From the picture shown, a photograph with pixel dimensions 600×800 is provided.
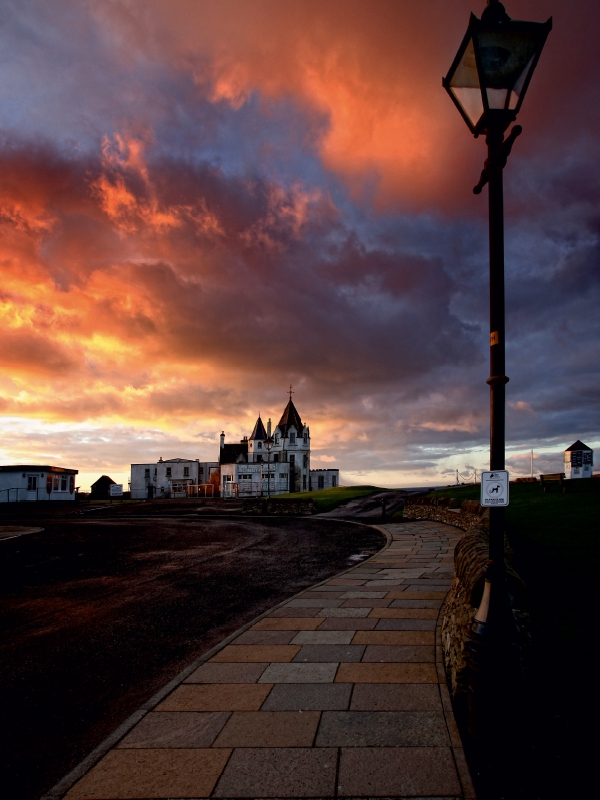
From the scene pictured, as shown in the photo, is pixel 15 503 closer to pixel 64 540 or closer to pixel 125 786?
pixel 64 540

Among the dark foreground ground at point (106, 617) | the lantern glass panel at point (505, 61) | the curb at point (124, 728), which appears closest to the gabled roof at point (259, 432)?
the dark foreground ground at point (106, 617)

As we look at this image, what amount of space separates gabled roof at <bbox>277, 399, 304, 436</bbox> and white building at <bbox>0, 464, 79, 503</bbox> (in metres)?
31.2

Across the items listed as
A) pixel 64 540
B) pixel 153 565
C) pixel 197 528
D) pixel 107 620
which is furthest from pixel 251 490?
pixel 107 620

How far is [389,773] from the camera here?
3.65 metres

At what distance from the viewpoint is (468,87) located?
4652mm

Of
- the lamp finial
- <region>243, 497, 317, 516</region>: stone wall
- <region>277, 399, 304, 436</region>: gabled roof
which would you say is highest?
<region>277, 399, 304, 436</region>: gabled roof

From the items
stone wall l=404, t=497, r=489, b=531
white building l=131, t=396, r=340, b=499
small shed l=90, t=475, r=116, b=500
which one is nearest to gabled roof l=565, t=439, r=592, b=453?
stone wall l=404, t=497, r=489, b=531

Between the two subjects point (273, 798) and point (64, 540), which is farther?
point (64, 540)

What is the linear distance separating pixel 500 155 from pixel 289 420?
7184cm

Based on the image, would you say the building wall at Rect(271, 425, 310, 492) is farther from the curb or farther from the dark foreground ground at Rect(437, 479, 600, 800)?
the curb

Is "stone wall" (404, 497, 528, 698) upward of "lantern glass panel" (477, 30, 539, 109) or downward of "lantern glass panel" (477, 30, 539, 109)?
downward

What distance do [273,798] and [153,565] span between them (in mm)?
11071

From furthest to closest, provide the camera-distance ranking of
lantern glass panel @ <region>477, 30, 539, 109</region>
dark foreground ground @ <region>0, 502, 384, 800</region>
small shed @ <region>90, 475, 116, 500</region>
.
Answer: small shed @ <region>90, 475, 116, 500</region>
dark foreground ground @ <region>0, 502, 384, 800</region>
lantern glass panel @ <region>477, 30, 539, 109</region>

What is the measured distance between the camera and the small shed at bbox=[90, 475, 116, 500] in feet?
258
